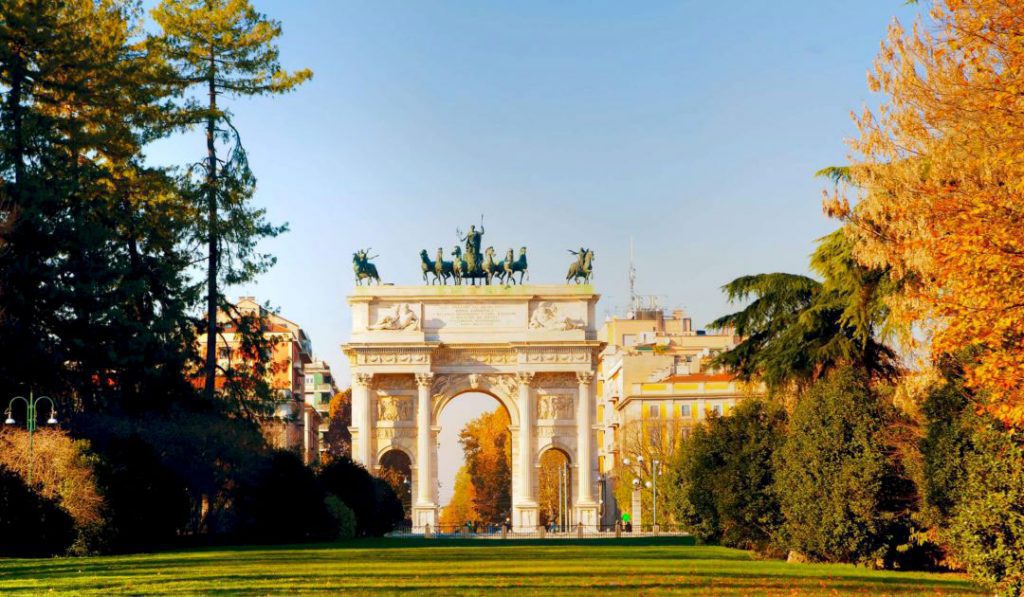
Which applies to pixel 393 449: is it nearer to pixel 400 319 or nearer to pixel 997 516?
pixel 400 319

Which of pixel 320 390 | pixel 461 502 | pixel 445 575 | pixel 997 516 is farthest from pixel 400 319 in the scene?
pixel 461 502

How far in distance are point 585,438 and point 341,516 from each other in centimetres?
2590

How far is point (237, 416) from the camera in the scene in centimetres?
4072

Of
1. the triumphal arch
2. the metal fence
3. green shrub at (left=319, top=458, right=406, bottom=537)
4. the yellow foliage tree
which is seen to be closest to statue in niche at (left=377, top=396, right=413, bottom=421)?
the triumphal arch

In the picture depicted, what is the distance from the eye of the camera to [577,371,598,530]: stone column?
67625 mm

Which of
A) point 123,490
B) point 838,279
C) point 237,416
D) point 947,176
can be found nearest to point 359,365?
point 237,416

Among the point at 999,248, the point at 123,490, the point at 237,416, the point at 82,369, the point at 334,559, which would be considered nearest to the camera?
the point at 999,248

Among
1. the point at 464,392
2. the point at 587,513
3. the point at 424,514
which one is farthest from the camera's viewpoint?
the point at 464,392

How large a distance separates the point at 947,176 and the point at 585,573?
29.0 ft

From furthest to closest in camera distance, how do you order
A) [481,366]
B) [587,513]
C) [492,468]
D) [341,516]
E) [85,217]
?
[492,468], [481,366], [587,513], [341,516], [85,217]

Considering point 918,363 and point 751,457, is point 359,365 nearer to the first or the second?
point 751,457

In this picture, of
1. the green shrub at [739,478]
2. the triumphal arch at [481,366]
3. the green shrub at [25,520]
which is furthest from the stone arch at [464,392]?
the green shrub at [25,520]

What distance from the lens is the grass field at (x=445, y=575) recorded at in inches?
753

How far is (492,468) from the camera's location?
4213 inches
